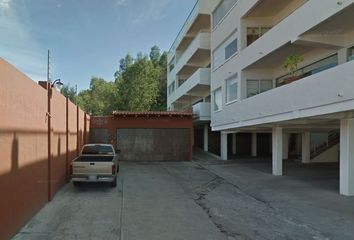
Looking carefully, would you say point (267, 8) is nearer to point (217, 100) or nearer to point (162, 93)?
point (217, 100)

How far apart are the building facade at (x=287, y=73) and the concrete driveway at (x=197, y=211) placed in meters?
2.63

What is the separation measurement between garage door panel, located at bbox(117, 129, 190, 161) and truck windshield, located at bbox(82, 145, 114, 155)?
1096 centimetres

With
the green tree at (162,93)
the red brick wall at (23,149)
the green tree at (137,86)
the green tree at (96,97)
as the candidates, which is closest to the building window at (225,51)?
the red brick wall at (23,149)

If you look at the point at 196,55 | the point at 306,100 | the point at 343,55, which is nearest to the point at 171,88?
the point at 196,55

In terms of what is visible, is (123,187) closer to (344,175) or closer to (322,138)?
(344,175)

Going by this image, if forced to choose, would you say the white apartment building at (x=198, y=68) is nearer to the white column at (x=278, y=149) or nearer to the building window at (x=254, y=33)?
the building window at (x=254, y=33)

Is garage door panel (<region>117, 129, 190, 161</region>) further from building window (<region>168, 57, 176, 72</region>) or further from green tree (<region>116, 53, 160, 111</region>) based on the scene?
building window (<region>168, 57, 176, 72</region>)

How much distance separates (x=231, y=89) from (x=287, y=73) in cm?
486

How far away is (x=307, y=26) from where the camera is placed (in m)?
14.7

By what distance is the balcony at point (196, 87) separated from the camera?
32688 mm

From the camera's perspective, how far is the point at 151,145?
30.0 meters

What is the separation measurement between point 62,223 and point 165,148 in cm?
2053

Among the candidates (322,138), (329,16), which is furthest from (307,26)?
(322,138)

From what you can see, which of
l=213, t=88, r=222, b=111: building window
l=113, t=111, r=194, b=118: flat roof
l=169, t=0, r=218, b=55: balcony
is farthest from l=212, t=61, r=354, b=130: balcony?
l=169, t=0, r=218, b=55: balcony
